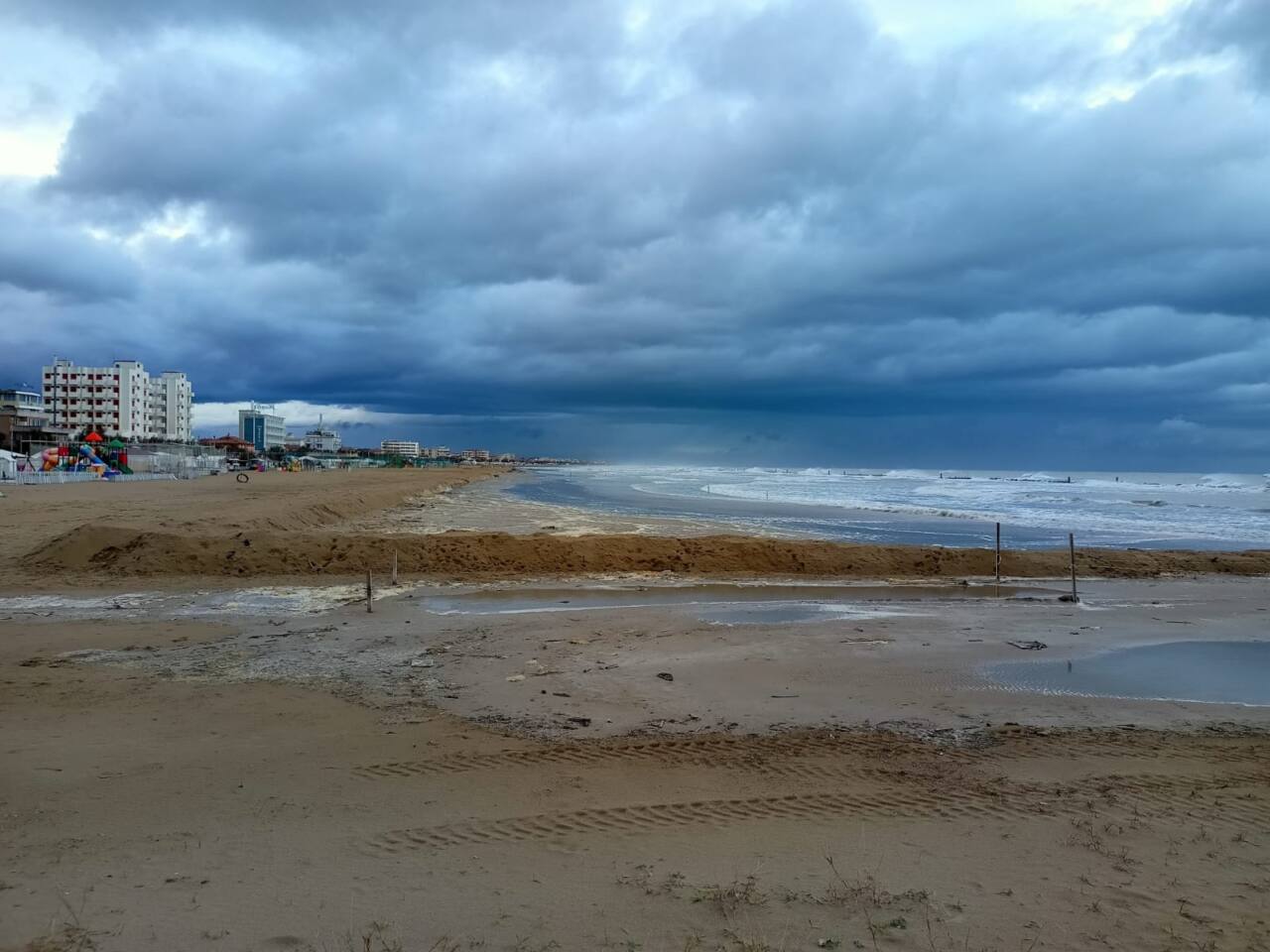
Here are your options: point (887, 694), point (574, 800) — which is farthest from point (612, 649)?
point (574, 800)

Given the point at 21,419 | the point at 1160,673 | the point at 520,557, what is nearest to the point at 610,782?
the point at 1160,673

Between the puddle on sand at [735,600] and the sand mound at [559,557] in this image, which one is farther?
the sand mound at [559,557]

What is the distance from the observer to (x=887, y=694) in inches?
347

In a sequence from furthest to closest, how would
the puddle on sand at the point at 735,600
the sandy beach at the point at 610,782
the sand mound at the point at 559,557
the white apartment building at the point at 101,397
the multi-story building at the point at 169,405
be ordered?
the multi-story building at the point at 169,405 < the white apartment building at the point at 101,397 < the sand mound at the point at 559,557 < the puddle on sand at the point at 735,600 < the sandy beach at the point at 610,782

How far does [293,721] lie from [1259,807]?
26.7 feet

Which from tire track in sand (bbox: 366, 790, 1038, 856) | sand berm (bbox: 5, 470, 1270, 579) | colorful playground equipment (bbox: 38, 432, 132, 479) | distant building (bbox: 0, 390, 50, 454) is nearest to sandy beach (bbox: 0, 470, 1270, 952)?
tire track in sand (bbox: 366, 790, 1038, 856)

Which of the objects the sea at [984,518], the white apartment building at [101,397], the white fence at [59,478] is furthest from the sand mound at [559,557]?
the white apartment building at [101,397]

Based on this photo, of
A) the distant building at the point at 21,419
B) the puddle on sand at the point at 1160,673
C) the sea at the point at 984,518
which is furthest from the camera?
the distant building at the point at 21,419

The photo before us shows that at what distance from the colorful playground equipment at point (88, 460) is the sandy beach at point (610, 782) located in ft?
180

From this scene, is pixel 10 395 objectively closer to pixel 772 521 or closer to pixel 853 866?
pixel 772 521

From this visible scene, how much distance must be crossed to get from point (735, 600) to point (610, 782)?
33.5 ft

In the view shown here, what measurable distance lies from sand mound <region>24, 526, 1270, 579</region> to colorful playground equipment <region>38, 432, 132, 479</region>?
5000 cm

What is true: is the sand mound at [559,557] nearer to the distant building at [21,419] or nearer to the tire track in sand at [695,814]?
the tire track in sand at [695,814]

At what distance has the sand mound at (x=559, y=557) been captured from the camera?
1761cm
